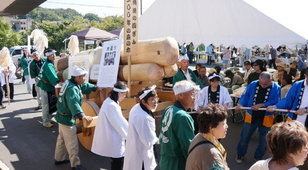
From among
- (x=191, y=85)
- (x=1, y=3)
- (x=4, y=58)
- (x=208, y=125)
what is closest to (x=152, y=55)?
(x=191, y=85)

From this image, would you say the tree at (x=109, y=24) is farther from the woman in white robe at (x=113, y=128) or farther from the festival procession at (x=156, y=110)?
the woman in white robe at (x=113, y=128)

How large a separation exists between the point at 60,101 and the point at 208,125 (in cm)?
312

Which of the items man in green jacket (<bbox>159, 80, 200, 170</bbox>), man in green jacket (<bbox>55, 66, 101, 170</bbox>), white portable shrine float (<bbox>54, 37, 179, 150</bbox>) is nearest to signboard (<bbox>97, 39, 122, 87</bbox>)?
white portable shrine float (<bbox>54, 37, 179, 150</bbox>)

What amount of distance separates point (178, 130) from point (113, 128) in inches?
61.0

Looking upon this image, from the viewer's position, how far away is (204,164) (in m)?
2.25

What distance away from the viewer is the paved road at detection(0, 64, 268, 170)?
207 inches

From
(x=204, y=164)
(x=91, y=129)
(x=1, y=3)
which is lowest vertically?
(x=91, y=129)

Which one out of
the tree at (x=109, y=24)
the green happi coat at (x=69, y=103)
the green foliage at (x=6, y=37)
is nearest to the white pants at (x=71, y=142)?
the green happi coat at (x=69, y=103)

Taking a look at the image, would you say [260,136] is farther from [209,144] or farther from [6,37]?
[6,37]

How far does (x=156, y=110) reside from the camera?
5.39 m

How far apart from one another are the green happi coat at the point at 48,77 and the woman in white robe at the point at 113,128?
280cm

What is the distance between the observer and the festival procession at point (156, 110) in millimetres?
2432

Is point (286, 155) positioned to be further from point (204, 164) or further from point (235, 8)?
point (235, 8)

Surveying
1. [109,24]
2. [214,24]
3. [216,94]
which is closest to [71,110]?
[216,94]
